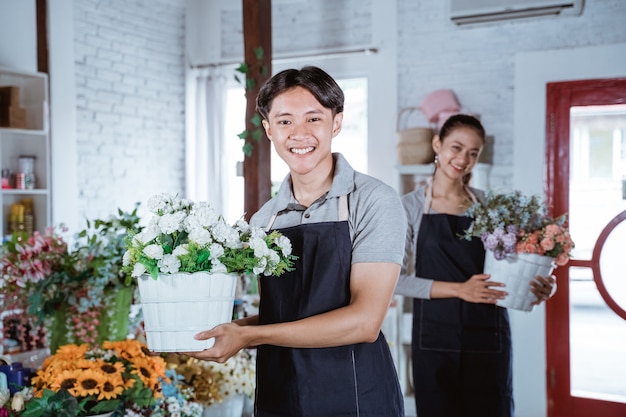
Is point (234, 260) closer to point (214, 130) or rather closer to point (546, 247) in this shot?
point (546, 247)

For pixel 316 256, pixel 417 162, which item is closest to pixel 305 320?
pixel 316 256

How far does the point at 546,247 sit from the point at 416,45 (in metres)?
3.24

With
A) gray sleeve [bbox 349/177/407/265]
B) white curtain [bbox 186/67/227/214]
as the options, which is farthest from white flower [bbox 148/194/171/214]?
white curtain [bbox 186/67/227/214]

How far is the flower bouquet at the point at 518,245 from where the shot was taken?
118 inches

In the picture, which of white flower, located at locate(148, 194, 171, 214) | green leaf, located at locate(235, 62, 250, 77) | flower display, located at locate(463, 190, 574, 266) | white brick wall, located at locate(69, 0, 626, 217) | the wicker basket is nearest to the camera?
white flower, located at locate(148, 194, 171, 214)

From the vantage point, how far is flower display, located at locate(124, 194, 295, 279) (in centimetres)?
175

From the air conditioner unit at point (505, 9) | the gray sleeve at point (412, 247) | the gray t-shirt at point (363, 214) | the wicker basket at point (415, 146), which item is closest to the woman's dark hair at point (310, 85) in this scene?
the gray t-shirt at point (363, 214)

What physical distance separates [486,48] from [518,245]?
2.97 metres

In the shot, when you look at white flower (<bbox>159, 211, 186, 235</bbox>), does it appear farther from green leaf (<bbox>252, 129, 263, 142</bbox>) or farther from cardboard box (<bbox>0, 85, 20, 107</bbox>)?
cardboard box (<bbox>0, 85, 20, 107</bbox>)

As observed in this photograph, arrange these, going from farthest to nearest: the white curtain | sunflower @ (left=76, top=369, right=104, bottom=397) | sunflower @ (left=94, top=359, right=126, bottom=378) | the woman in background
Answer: the white curtain, the woman in background, sunflower @ (left=94, top=359, right=126, bottom=378), sunflower @ (left=76, top=369, right=104, bottom=397)

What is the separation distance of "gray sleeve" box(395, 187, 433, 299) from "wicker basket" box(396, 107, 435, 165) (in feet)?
6.55

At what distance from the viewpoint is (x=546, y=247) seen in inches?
116

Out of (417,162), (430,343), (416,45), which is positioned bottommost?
(430,343)

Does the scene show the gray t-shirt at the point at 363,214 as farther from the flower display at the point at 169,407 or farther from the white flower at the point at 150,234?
the flower display at the point at 169,407
